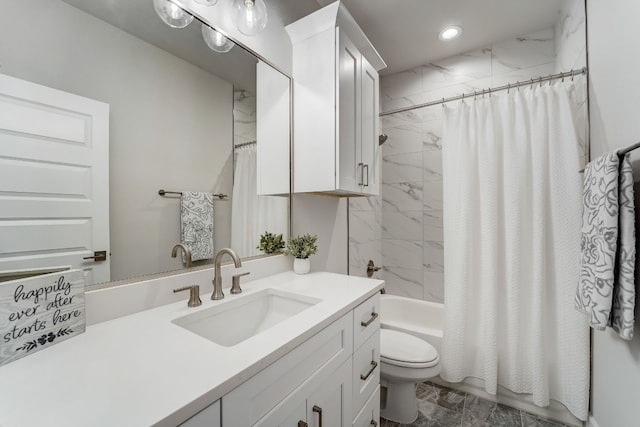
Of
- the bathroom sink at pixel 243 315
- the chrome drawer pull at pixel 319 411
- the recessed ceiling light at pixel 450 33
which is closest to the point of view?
the chrome drawer pull at pixel 319 411

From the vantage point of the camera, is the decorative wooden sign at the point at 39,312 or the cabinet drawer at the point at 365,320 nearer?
the decorative wooden sign at the point at 39,312

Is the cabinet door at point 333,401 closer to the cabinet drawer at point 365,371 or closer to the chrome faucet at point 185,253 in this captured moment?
the cabinet drawer at point 365,371

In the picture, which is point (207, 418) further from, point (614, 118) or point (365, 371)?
point (614, 118)

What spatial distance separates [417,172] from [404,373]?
173 centimetres

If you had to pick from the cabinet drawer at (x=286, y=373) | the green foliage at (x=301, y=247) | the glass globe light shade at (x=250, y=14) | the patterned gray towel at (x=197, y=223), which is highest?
the glass globe light shade at (x=250, y=14)

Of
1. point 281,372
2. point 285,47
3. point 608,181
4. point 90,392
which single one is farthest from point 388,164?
point 90,392

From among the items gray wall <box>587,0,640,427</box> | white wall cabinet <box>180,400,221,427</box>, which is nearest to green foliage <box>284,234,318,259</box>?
white wall cabinet <box>180,400,221,427</box>

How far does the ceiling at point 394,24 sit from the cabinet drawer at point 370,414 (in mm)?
1641

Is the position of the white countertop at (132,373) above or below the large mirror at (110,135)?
below

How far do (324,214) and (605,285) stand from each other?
4.62ft

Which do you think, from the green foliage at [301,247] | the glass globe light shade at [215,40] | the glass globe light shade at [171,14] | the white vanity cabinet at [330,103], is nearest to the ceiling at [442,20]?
the white vanity cabinet at [330,103]

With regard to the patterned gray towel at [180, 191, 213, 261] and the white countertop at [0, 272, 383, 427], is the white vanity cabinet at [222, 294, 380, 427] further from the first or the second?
the patterned gray towel at [180, 191, 213, 261]

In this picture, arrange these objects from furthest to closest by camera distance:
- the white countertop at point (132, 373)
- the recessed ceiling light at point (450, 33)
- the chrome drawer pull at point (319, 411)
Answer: the recessed ceiling light at point (450, 33)
the chrome drawer pull at point (319, 411)
the white countertop at point (132, 373)

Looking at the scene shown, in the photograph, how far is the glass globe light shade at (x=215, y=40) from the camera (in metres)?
1.15
